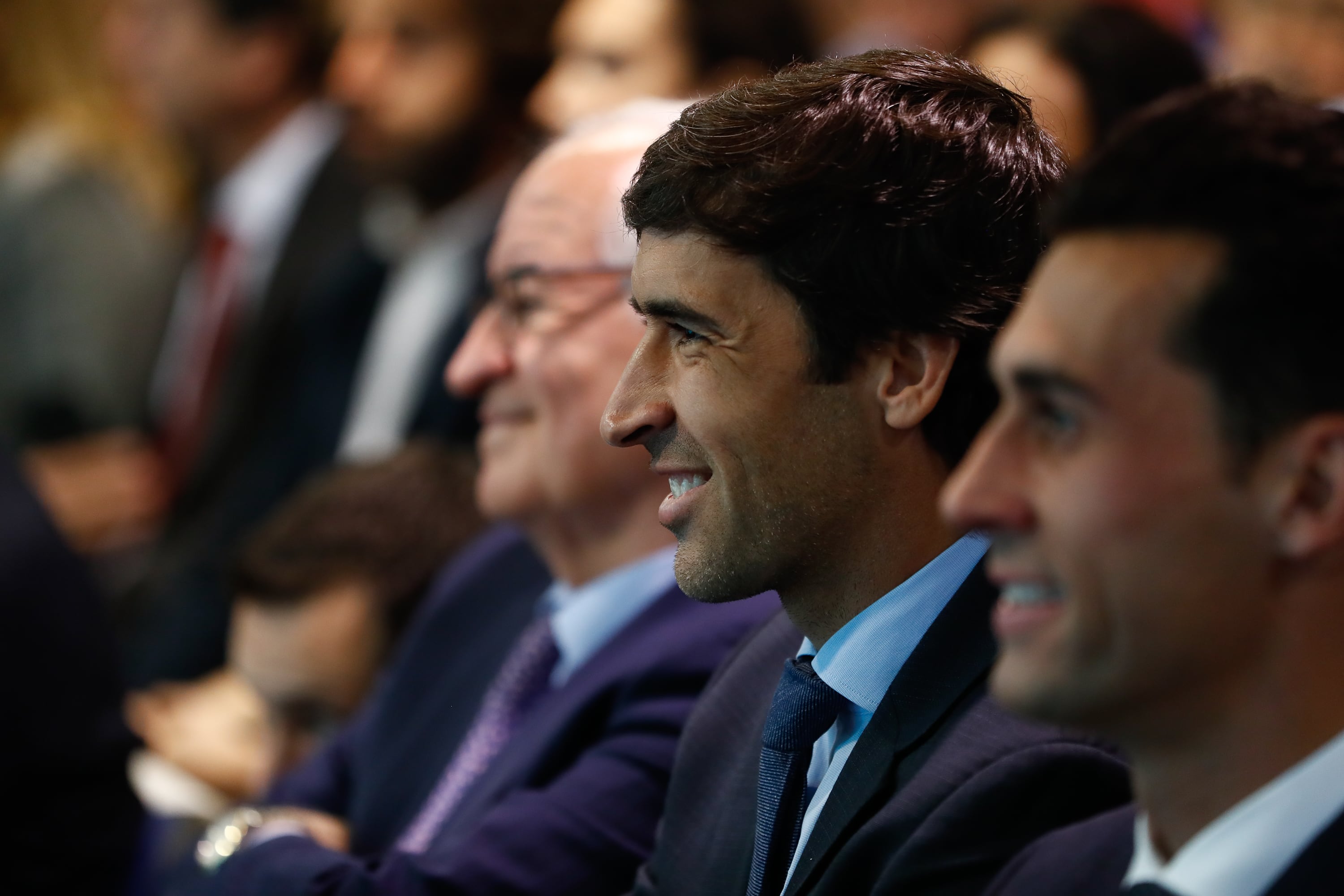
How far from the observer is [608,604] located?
212cm

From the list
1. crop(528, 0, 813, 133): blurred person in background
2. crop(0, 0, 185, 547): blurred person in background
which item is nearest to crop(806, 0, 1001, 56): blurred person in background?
crop(528, 0, 813, 133): blurred person in background

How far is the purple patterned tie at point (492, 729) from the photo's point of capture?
2.16m

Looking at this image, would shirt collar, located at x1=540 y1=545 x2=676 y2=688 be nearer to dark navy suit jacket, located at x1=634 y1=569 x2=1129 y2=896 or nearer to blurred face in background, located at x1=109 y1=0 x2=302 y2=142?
dark navy suit jacket, located at x1=634 y1=569 x2=1129 y2=896

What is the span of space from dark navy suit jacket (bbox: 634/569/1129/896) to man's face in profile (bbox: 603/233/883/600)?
14 centimetres

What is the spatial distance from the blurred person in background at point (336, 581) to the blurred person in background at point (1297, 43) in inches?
61.0

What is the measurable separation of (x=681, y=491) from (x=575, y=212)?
782 mm

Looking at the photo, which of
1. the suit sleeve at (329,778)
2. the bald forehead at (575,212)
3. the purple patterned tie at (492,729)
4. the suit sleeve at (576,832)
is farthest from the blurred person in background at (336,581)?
the suit sleeve at (576,832)

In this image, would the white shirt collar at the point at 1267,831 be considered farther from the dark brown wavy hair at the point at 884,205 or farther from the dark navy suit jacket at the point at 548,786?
the dark navy suit jacket at the point at 548,786

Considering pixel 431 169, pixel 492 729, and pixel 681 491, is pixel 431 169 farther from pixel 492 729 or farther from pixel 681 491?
pixel 681 491

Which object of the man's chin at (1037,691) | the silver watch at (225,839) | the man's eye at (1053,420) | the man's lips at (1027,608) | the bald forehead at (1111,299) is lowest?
the silver watch at (225,839)

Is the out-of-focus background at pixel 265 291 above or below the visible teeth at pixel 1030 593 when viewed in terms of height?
below

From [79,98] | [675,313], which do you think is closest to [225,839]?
[675,313]

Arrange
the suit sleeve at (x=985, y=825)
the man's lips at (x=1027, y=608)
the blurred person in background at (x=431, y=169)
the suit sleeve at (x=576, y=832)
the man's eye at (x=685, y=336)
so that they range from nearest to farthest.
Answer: the man's lips at (x=1027, y=608) → the suit sleeve at (x=985, y=825) → the man's eye at (x=685, y=336) → the suit sleeve at (x=576, y=832) → the blurred person in background at (x=431, y=169)

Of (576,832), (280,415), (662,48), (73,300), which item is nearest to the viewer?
(576,832)
